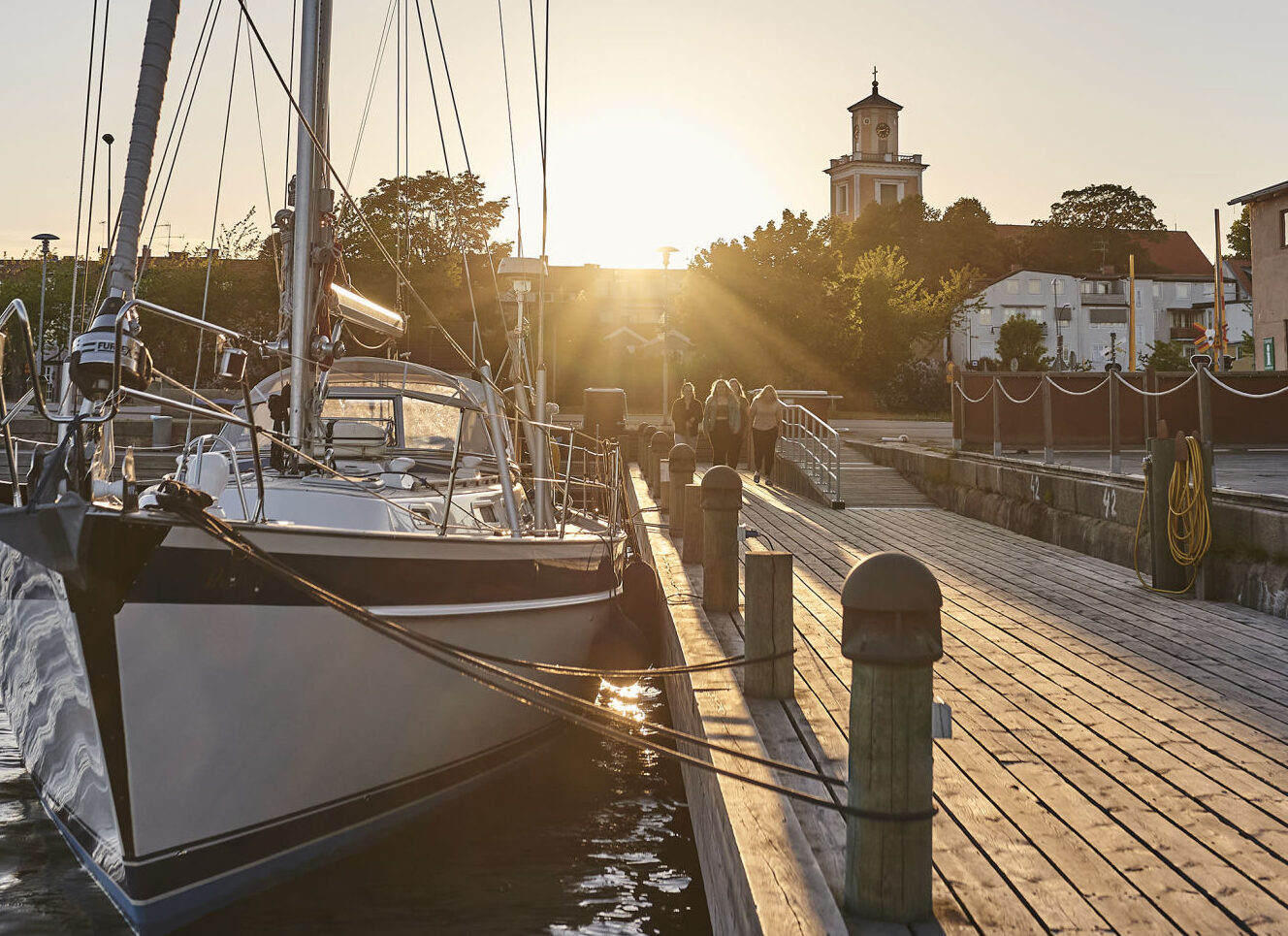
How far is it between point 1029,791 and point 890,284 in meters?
53.7

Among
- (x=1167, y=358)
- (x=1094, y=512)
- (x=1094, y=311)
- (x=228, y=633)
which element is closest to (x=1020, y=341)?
(x=1167, y=358)

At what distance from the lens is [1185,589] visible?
9.02 meters

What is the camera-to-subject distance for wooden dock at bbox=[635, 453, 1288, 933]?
11.7 ft

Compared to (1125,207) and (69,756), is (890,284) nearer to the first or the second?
(1125,207)

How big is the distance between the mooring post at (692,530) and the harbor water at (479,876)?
3576 mm

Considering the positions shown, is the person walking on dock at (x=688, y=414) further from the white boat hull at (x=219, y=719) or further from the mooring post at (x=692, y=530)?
the white boat hull at (x=219, y=719)

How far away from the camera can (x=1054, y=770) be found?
4.81m

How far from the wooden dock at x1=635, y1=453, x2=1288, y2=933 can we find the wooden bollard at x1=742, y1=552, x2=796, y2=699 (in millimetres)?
111

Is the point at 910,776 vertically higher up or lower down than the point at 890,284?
lower down

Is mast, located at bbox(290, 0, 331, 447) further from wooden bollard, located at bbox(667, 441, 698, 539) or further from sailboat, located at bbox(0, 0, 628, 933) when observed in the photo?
wooden bollard, located at bbox(667, 441, 698, 539)

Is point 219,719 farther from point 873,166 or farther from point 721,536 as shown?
point 873,166

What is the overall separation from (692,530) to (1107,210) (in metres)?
92.0

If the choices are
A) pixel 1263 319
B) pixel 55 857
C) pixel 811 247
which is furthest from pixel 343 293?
pixel 811 247

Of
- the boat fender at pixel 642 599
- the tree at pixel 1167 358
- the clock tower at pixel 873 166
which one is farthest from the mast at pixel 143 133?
the clock tower at pixel 873 166
